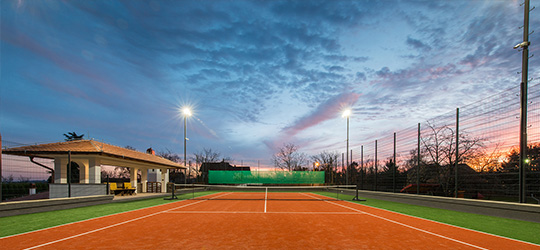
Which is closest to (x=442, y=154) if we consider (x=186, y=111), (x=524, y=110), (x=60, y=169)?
(x=524, y=110)

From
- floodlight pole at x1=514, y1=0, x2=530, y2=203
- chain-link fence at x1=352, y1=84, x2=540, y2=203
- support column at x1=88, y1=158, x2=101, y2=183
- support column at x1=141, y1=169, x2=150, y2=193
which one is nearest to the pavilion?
support column at x1=88, y1=158, x2=101, y2=183

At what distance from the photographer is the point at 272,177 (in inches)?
1457

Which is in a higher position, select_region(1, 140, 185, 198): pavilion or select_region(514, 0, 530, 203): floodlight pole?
select_region(514, 0, 530, 203): floodlight pole

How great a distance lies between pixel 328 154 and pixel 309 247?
53.0 meters

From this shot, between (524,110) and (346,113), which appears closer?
(524,110)

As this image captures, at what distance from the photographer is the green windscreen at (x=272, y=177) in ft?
120

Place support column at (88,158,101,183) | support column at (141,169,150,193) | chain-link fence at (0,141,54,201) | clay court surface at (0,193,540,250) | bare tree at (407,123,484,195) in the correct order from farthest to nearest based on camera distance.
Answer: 1. support column at (141,169,150,193)
2. bare tree at (407,123,484,195)
3. support column at (88,158,101,183)
4. chain-link fence at (0,141,54,201)
5. clay court surface at (0,193,540,250)

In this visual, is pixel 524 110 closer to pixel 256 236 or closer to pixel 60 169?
pixel 256 236

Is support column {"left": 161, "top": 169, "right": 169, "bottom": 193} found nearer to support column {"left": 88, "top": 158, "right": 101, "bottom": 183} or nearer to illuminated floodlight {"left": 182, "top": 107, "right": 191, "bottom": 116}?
illuminated floodlight {"left": 182, "top": 107, "right": 191, "bottom": 116}

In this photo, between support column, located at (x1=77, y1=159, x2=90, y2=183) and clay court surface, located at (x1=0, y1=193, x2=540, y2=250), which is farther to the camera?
support column, located at (x1=77, y1=159, x2=90, y2=183)

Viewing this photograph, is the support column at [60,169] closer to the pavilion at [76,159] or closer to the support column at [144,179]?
the pavilion at [76,159]

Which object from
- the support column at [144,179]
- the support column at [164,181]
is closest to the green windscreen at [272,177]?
the support column at [164,181]

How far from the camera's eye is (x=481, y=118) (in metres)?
12.6

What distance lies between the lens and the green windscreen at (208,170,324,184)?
36719 millimetres
